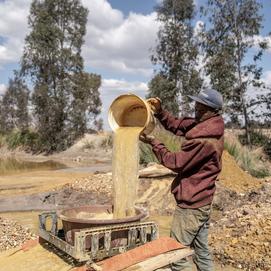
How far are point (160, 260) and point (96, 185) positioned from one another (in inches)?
222

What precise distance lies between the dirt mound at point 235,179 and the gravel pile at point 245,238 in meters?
2.87

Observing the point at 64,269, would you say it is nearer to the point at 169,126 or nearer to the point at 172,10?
the point at 169,126

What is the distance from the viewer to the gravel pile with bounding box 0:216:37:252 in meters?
3.67

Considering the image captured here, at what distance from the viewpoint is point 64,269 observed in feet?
7.86

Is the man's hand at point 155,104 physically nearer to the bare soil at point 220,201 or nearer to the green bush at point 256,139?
the bare soil at point 220,201

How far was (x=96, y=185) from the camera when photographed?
300 inches

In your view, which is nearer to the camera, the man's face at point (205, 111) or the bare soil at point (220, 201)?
the man's face at point (205, 111)

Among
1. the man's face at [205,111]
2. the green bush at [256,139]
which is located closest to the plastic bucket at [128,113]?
the man's face at [205,111]

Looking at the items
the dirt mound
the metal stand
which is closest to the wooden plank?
the metal stand

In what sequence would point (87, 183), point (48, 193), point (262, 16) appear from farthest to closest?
point (262, 16) → point (87, 183) → point (48, 193)

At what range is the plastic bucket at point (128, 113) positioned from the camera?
3.01 m

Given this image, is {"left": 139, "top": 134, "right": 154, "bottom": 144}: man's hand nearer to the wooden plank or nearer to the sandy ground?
the wooden plank

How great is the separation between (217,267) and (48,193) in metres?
4.60

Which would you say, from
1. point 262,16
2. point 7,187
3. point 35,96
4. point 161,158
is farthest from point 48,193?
point 35,96
